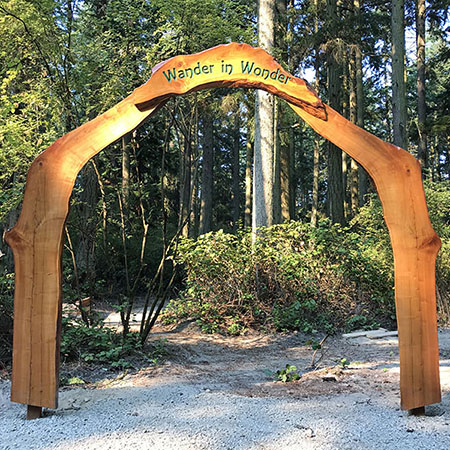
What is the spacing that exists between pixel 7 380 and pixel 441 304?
739cm

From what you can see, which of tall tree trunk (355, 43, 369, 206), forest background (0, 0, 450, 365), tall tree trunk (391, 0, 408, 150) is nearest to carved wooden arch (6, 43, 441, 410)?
forest background (0, 0, 450, 365)

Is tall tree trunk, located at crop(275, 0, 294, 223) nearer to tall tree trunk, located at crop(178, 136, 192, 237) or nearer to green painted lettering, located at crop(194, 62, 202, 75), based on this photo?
tall tree trunk, located at crop(178, 136, 192, 237)

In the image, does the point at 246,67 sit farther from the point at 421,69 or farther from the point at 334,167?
the point at 421,69

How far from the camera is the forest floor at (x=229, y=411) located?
9.55 feet

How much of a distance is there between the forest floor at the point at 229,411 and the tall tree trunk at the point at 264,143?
4053 mm

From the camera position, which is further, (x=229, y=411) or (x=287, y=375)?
(x=287, y=375)

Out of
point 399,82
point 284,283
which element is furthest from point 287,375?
point 399,82

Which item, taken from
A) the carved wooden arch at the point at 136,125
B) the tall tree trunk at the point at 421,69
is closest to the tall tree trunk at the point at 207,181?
the tall tree trunk at the point at 421,69

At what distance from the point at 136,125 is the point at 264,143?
6.15m

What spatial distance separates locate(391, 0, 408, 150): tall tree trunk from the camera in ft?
35.7

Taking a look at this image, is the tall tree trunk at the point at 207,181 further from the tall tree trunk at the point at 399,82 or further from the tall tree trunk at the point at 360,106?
the tall tree trunk at the point at 399,82

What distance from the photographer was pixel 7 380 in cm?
447

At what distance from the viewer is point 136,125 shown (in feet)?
11.7

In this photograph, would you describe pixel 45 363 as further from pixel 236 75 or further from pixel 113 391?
pixel 236 75
